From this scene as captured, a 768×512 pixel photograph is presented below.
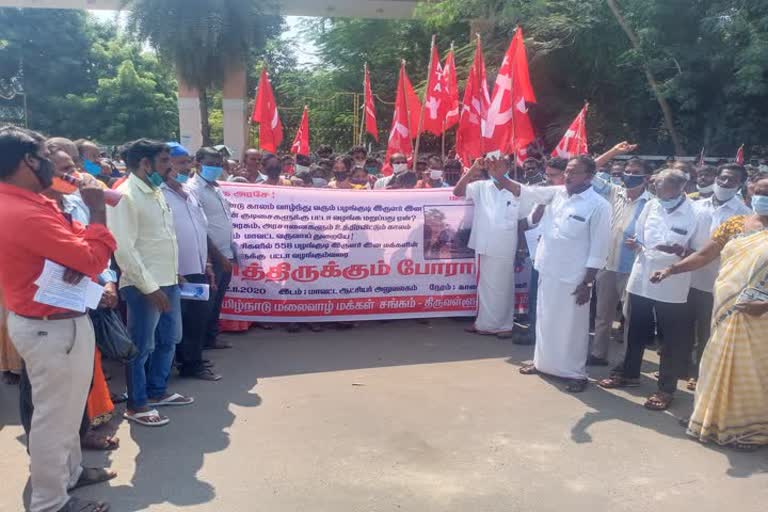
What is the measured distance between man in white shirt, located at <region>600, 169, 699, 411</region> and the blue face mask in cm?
350

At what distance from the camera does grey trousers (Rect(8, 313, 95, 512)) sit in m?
2.93

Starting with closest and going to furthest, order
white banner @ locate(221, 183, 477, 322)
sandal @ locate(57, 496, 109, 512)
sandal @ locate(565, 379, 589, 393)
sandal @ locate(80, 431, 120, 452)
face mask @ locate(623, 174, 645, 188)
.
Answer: sandal @ locate(57, 496, 109, 512)
sandal @ locate(80, 431, 120, 452)
sandal @ locate(565, 379, 589, 393)
face mask @ locate(623, 174, 645, 188)
white banner @ locate(221, 183, 477, 322)

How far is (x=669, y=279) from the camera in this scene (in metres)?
4.86

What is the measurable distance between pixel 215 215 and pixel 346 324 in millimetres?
1975

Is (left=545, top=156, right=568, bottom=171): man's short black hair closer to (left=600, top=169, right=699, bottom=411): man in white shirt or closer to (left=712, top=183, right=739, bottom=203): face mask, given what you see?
(left=600, top=169, right=699, bottom=411): man in white shirt

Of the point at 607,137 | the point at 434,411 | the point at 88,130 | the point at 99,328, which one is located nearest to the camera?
the point at 99,328

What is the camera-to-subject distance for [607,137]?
2098 centimetres

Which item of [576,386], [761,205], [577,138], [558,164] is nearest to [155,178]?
[576,386]

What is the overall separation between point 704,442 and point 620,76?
57.9 ft

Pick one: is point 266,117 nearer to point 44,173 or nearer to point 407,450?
point 407,450

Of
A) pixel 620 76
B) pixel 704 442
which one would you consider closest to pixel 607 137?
pixel 620 76

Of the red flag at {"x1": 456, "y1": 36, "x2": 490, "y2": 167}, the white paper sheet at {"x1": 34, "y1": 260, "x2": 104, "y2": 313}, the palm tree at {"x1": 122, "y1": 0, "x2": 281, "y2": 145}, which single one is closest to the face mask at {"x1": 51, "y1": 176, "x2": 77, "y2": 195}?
the white paper sheet at {"x1": 34, "y1": 260, "x2": 104, "y2": 313}

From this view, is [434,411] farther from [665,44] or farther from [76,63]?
[76,63]

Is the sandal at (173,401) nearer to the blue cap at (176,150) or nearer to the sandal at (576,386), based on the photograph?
A: the blue cap at (176,150)
